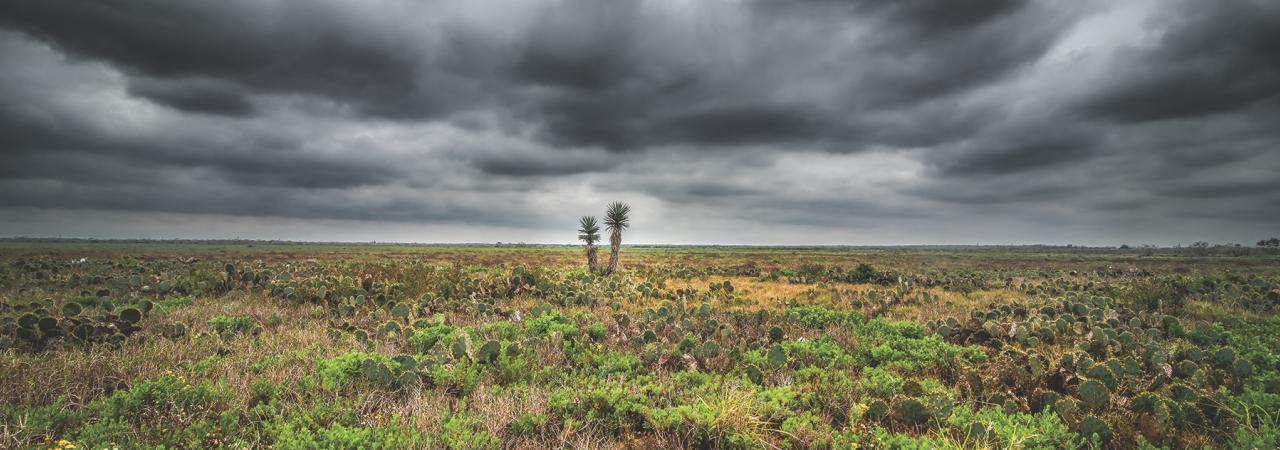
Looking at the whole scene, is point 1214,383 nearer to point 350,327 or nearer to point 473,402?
point 473,402

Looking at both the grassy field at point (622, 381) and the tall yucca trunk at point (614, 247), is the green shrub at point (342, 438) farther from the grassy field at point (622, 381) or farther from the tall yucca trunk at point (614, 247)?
the tall yucca trunk at point (614, 247)

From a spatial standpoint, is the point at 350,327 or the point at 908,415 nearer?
the point at 908,415

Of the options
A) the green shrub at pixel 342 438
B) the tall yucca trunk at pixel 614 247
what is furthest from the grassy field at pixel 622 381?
the tall yucca trunk at pixel 614 247

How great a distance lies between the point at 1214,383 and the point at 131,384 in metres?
12.9

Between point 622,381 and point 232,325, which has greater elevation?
point 232,325

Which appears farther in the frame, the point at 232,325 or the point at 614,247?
the point at 614,247

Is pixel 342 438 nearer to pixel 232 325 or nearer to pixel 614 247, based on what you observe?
pixel 232 325

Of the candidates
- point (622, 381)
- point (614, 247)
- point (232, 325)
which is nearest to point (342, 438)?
point (622, 381)

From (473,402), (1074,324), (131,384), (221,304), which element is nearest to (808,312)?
(1074,324)

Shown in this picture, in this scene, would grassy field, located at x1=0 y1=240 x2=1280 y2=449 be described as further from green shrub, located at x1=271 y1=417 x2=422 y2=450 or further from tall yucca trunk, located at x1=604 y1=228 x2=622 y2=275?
tall yucca trunk, located at x1=604 y1=228 x2=622 y2=275

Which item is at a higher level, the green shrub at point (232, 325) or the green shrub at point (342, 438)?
the green shrub at point (232, 325)

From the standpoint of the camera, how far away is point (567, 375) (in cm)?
632

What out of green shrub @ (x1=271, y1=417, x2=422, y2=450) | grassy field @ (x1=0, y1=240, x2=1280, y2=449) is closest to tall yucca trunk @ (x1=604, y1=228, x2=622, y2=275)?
grassy field @ (x1=0, y1=240, x2=1280, y2=449)

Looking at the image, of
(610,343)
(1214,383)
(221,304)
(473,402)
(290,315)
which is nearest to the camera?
(473,402)
